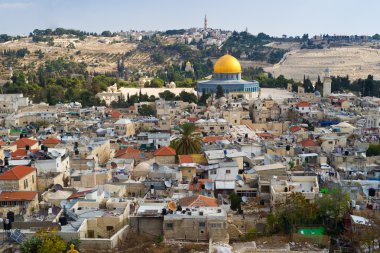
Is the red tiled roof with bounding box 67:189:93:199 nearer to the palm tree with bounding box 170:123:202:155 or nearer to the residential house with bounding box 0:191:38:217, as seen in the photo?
→ the residential house with bounding box 0:191:38:217

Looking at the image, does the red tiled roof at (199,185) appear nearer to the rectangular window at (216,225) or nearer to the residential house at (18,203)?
the rectangular window at (216,225)

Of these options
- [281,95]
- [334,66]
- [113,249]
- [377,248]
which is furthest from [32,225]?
[334,66]

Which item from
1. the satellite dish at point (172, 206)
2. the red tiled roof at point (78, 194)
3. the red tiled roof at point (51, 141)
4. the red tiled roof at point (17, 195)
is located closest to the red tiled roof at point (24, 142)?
the red tiled roof at point (51, 141)

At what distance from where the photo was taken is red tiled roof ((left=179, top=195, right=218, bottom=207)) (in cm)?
1553

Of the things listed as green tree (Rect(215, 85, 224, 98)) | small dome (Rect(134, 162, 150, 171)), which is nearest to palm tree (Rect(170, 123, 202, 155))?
small dome (Rect(134, 162, 150, 171))

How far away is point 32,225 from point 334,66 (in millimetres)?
85157

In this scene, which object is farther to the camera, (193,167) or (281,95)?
(281,95)

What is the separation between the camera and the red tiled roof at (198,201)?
611 inches

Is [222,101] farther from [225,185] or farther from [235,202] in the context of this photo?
[235,202]

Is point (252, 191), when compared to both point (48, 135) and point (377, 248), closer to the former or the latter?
point (377, 248)

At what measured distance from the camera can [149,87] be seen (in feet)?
175

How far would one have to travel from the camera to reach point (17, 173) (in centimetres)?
1731

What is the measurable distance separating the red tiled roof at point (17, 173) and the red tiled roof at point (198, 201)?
16.9ft

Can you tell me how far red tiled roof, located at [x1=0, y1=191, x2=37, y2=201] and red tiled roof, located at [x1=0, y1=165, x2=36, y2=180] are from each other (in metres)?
0.72
